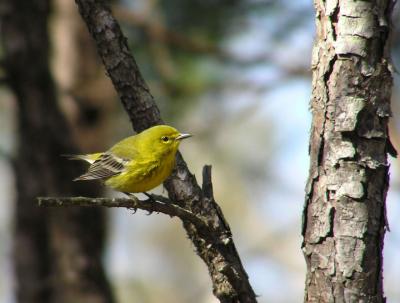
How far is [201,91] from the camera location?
7.82 metres

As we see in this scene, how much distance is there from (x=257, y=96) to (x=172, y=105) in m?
1.06

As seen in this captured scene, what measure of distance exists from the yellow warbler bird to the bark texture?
1.23 metres

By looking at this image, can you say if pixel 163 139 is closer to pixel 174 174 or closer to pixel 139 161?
pixel 139 161

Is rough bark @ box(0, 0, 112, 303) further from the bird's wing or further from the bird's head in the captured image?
the bird's head

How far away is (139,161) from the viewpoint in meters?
4.48

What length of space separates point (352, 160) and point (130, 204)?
883 millimetres

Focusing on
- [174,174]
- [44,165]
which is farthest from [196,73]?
[174,174]

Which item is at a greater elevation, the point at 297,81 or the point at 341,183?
the point at 297,81

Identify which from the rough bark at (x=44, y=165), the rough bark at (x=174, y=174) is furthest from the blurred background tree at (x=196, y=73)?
the rough bark at (x=174, y=174)

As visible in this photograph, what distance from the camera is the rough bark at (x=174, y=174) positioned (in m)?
3.03

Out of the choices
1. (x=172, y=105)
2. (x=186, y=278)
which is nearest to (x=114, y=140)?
(x=172, y=105)

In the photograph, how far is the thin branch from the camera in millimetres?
2469

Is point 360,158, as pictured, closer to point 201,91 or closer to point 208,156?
point 201,91

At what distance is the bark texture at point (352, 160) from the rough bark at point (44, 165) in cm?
373
